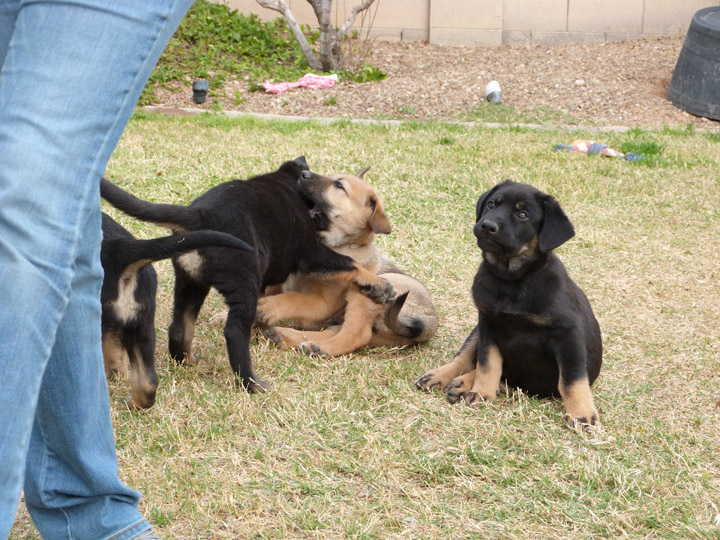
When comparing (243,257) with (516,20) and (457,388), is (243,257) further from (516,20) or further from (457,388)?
(516,20)

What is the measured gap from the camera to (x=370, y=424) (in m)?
3.40

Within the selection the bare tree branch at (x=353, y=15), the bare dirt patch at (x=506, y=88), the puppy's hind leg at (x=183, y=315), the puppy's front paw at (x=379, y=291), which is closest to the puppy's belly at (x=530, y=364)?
the puppy's front paw at (x=379, y=291)

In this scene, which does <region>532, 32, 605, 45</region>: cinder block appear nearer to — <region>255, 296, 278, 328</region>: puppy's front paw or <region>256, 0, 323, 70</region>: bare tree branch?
<region>256, 0, 323, 70</region>: bare tree branch

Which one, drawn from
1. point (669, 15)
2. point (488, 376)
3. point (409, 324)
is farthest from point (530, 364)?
point (669, 15)

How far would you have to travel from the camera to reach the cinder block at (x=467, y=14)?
47.0 feet

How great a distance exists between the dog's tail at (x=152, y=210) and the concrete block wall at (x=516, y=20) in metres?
11.4

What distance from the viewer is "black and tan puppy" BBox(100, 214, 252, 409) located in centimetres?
297

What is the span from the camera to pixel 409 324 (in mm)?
4453

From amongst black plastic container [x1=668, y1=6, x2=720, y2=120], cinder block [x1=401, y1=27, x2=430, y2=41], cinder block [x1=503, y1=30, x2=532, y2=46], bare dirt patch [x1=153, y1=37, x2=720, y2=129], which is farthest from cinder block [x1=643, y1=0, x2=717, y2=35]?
cinder block [x1=401, y1=27, x2=430, y2=41]

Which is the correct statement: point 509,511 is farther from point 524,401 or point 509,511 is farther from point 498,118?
point 498,118

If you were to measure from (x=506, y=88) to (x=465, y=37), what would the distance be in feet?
7.76

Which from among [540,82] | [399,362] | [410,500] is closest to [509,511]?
[410,500]

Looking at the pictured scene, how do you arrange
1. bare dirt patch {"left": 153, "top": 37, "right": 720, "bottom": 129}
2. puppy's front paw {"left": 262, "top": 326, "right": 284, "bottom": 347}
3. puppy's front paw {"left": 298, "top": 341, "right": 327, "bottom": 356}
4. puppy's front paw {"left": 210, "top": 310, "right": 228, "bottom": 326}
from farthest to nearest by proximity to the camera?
1. bare dirt patch {"left": 153, "top": 37, "right": 720, "bottom": 129}
2. puppy's front paw {"left": 210, "top": 310, "right": 228, "bottom": 326}
3. puppy's front paw {"left": 262, "top": 326, "right": 284, "bottom": 347}
4. puppy's front paw {"left": 298, "top": 341, "right": 327, "bottom": 356}

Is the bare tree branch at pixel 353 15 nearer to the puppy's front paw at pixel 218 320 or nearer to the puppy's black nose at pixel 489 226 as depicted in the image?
the puppy's front paw at pixel 218 320
